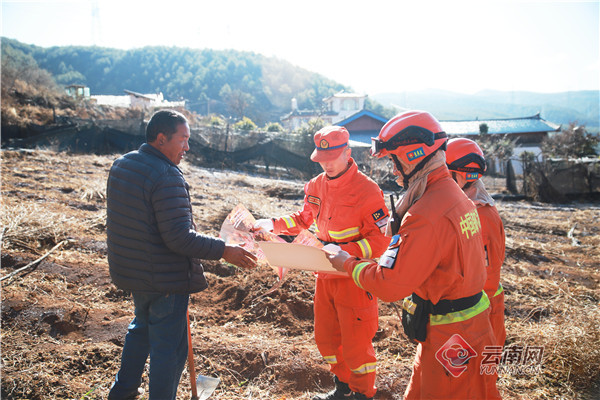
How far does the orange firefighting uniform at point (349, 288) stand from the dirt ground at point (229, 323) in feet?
2.04

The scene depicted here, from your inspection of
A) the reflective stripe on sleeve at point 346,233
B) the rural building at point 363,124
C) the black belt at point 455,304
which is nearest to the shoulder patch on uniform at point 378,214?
the reflective stripe on sleeve at point 346,233

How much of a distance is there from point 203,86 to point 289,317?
10738 cm

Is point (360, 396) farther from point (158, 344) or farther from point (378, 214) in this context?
point (158, 344)

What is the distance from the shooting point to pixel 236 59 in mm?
127750

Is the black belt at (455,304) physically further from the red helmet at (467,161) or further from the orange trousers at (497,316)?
the red helmet at (467,161)

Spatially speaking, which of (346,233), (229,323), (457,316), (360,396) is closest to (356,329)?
(360,396)

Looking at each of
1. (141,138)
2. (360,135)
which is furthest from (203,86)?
(141,138)

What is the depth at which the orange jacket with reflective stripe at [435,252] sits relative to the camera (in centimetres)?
164

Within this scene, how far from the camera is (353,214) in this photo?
268 cm

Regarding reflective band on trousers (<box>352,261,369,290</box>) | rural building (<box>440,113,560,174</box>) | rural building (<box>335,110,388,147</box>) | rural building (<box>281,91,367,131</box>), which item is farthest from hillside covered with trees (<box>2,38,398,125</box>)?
reflective band on trousers (<box>352,261,369,290</box>)

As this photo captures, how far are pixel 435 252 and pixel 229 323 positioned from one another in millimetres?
3107

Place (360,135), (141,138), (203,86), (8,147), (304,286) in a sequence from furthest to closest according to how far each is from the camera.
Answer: (203,86) < (360,135) < (141,138) < (8,147) < (304,286)

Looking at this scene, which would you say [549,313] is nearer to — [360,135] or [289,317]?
Answer: [289,317]

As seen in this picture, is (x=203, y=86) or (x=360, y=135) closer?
(x=360, y=135)
